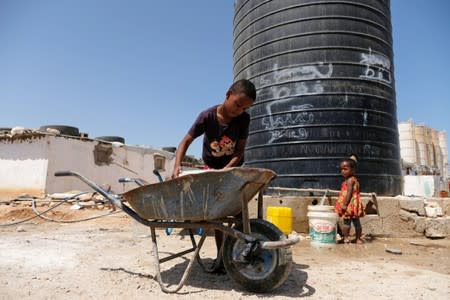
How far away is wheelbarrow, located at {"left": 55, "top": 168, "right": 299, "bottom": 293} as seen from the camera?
6.59 ft

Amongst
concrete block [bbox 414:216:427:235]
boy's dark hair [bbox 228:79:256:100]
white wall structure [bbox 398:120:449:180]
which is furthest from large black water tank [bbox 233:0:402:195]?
white wall structure [bbox 398:120:449:180]

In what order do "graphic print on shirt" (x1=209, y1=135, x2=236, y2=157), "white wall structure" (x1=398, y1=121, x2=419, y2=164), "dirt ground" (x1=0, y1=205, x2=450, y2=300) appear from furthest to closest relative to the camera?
"white wall structure" (x1=398, y1=121, x2=419, y2=164)
"graphic print on shirt" (x1=209, y1=135, x2=236, y2=157)
"dirt ground" (x1=0, y1=205, x2=450, y2=300)

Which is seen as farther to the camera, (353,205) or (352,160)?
(352,160)

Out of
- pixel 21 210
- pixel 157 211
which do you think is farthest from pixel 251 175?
pixel 21 210

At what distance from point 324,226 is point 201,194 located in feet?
8.11

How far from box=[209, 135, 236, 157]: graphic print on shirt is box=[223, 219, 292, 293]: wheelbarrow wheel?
73 centimetres

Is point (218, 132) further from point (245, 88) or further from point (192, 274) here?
point (192, 274)

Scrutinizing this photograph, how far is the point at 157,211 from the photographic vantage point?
227cm

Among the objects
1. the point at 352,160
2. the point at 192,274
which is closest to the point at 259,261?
the point at 192,274

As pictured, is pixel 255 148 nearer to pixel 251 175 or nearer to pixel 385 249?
pixel 385 249

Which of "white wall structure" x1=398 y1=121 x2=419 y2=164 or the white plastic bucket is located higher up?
"white wall structure" x1=398 y1=121 x2=419 y2=164

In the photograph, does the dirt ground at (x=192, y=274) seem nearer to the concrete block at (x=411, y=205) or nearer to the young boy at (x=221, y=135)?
the young boy at (x=221, y=135)

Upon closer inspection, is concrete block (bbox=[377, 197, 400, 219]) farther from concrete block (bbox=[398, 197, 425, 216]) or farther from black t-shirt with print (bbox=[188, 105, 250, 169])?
black t-shirt with print (bbox=[188, 105, 250, 169])

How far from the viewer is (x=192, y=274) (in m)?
2.60
